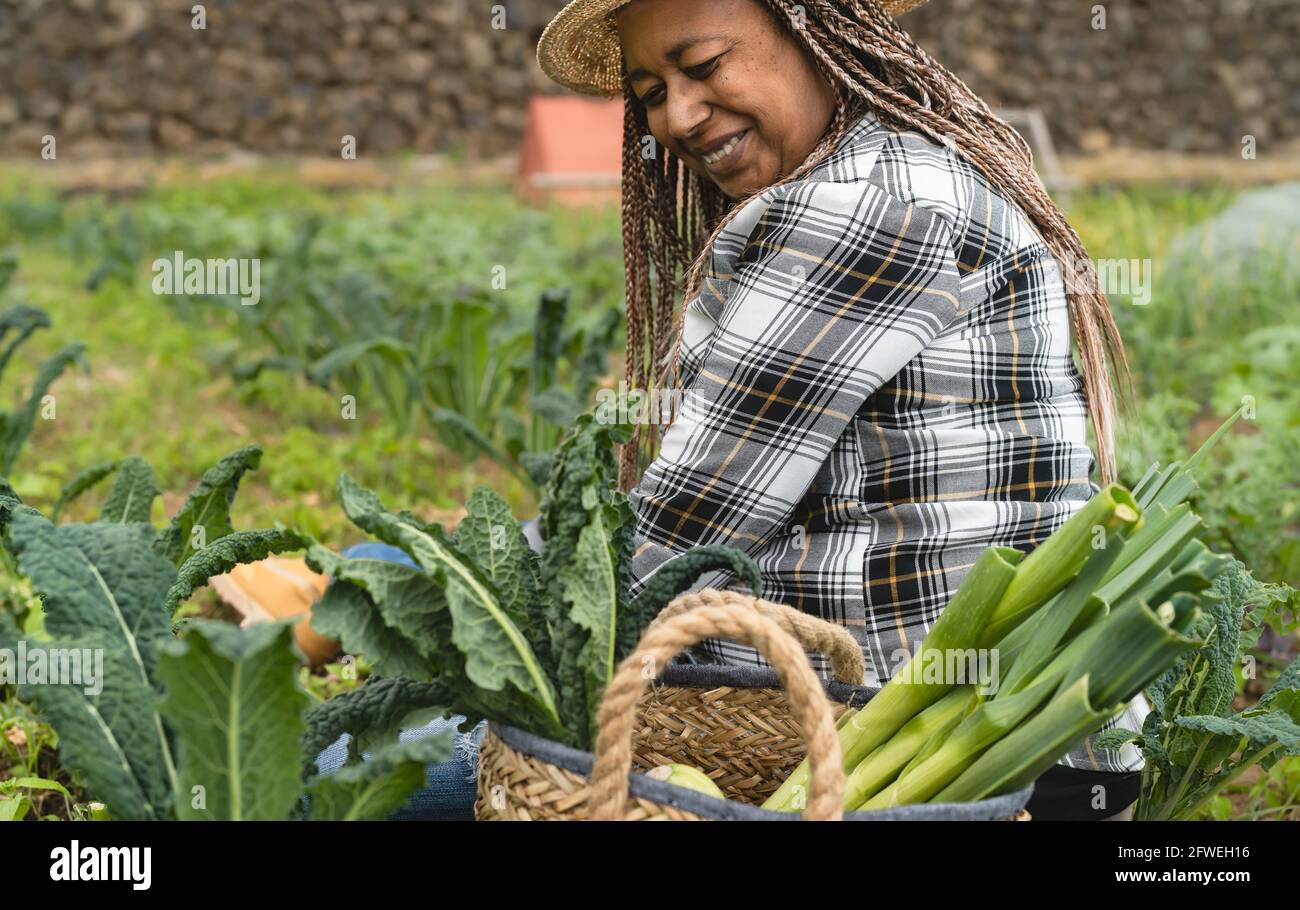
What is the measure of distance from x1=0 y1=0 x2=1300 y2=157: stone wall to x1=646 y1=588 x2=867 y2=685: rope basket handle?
7467 millimetres

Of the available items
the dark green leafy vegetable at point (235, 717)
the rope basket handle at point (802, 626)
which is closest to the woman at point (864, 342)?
the rope basket handle at point (802, 626)

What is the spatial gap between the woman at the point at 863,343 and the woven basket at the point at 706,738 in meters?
0.15

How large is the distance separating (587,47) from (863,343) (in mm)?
859

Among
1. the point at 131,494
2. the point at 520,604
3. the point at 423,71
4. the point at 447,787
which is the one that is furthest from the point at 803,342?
the point at 423,71

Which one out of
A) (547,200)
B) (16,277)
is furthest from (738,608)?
(547,200)

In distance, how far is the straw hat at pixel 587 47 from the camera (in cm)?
207

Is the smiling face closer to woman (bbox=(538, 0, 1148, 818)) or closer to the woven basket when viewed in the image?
woman (bbox=(538, 0, 1148, 818))

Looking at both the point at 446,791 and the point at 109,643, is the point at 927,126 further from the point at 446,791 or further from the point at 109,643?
the point at 109,643

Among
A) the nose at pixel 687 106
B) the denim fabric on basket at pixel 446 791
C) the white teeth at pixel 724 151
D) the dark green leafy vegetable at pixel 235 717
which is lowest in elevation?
the denim fabric on basket at pixel 446 791

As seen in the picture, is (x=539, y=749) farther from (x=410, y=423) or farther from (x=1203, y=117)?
(x=1203, y=117)

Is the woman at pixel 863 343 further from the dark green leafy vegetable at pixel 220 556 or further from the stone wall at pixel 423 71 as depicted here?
the stone wall at pixel 423 71

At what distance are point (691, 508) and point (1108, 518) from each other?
1.94 feet

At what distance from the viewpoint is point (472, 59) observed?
34.3ft

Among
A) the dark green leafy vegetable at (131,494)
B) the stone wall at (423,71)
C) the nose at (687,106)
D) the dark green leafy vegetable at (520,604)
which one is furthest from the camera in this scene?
the stone wall at (423,71)
